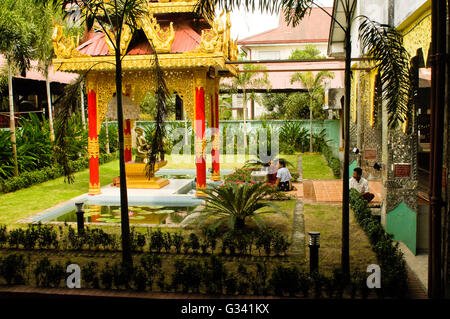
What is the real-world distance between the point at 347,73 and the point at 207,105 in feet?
25.4

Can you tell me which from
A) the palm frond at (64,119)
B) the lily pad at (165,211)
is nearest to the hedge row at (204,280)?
the palm frond at (64,119)

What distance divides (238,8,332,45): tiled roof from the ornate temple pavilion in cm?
2205

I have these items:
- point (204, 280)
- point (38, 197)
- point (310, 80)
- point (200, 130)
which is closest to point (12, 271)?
point (204, 280)

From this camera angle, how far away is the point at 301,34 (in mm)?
34188

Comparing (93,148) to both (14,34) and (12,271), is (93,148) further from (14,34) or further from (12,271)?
(12,271)

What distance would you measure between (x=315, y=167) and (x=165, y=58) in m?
8.72

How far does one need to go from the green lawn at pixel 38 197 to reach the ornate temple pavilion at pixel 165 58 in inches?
43.7

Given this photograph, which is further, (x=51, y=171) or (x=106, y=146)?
(x=106, y=146)

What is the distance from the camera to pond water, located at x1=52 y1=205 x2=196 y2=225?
951cm

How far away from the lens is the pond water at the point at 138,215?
9.51 m

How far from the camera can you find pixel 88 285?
5648 millimetres

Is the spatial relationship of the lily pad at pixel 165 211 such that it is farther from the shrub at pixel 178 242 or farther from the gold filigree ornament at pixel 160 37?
the gold filigree ornament at pixel 160 37
